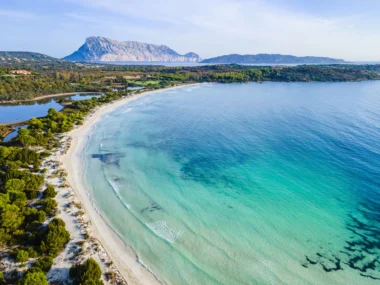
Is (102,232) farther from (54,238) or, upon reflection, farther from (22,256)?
(22,256)

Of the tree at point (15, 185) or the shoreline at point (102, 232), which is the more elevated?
the tree at point (15, 185)

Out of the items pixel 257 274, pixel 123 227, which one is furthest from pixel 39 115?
pixel 257 274

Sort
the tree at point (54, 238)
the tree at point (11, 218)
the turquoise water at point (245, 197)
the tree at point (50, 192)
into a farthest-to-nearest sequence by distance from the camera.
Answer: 1. the tree at point (50, 192)
2. the tree at point (11, 218)
3. the turquoise water at point (245, 197)
4. the tree at point (54, 238)

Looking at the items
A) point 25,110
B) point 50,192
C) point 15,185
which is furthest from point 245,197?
point 25,110

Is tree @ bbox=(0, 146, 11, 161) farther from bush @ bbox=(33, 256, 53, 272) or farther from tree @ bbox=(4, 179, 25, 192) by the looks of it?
bush @ bbox=(33, 256, 53, 272)

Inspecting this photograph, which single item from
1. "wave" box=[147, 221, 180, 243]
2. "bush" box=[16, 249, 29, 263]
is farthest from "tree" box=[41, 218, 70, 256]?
"wave" box=[147, 221, 180, 243]

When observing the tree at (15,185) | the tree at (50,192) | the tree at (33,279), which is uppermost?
the tree at (15,185)

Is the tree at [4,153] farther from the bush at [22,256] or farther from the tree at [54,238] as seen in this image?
the bush at [22,256]

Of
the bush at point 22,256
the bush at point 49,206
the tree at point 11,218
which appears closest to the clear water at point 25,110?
the bush at point 49,206
